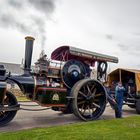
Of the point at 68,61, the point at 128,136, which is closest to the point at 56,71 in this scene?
the point at 68,61

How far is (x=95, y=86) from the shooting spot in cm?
1043

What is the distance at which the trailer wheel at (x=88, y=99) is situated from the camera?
962 centimetres

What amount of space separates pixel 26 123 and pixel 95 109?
2.73 metres

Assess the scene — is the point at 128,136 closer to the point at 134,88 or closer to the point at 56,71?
the point at 56,71

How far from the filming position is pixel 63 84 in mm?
9812

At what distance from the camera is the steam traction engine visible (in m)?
8.72

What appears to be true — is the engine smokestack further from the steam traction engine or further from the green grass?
the green grass

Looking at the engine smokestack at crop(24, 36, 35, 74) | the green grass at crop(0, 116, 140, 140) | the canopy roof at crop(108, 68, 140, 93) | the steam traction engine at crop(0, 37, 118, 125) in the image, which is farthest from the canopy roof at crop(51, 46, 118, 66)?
the canopy roof at crop(108, 68, 140, 93)

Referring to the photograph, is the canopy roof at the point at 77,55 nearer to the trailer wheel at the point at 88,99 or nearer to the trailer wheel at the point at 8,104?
the trailer wheel at the point at 88,99

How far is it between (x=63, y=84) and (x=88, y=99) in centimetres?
105

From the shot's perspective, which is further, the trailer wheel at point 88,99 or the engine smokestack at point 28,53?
the trailer wheel at point 88,99

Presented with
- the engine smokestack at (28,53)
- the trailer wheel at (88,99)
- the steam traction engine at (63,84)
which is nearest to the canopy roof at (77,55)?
the steam traction engine at (63,84)

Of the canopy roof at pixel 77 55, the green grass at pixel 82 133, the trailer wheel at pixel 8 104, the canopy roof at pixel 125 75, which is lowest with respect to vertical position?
the green grass at pixel 82 133

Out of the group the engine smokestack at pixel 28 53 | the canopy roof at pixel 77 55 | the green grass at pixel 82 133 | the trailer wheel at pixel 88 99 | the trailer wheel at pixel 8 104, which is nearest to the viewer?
the green grass at pixel 82 133
